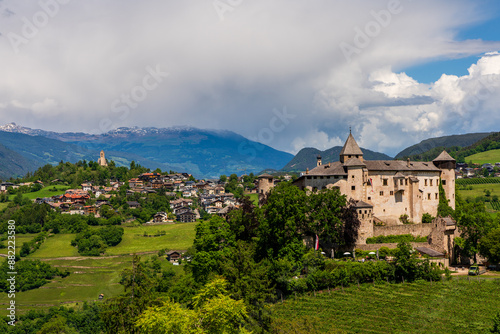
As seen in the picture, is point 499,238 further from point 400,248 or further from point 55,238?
point 55,238

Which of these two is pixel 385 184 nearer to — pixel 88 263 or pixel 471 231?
pixel 471 231

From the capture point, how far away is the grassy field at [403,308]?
146ft

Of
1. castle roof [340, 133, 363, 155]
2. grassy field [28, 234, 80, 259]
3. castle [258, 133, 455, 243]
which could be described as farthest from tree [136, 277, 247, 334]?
grassy field [28, 234, 80, 259]

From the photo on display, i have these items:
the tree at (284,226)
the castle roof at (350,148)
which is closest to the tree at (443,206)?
the castle roof at (350,148)

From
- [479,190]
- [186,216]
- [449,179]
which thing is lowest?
[186,216]

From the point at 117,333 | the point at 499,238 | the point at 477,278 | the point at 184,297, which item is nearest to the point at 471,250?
the point at 499,238

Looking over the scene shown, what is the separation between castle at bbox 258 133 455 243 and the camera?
68.8 meters

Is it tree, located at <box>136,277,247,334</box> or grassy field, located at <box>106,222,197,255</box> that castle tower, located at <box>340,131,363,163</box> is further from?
grassy field, located at <box>106,222,197,255</box>

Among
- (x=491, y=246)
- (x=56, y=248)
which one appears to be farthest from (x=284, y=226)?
(x=56, y=248)

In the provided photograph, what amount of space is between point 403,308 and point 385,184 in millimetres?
27640

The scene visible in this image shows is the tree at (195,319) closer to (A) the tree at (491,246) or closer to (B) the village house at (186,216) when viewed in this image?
(A) the tree at (491,246)

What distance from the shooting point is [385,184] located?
238 ft

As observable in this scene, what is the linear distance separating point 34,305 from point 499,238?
87769 mm

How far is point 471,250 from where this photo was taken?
216 ft
